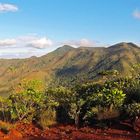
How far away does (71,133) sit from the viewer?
882 inches

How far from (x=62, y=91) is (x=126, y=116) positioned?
6.58 m

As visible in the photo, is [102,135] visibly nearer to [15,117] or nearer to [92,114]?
[92,114]

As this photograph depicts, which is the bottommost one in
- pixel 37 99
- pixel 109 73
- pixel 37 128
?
pixel 37 128

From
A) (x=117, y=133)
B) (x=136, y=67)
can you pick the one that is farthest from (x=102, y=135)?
(x=136, y=67)

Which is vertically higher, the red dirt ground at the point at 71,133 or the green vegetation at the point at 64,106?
the green vegetation at the point at 64,106

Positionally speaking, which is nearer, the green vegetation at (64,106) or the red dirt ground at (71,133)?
the red dirt ground at (71,133)

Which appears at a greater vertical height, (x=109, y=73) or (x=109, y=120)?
(x=109, y=73)

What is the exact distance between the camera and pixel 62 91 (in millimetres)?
28234

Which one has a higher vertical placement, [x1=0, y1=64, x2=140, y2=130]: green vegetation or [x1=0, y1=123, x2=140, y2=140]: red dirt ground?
[x1=0, y1=64, x2=140, y2=130]: green vegetation

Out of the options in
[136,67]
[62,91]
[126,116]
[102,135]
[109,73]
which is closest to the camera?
[102,135]

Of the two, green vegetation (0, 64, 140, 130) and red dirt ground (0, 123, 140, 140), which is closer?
red dirt ground (0, 123, 140, 140)

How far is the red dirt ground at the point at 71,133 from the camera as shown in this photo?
2082cm

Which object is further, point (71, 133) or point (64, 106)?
point (64, 106)

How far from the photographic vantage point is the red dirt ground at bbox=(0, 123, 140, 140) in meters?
20.8
